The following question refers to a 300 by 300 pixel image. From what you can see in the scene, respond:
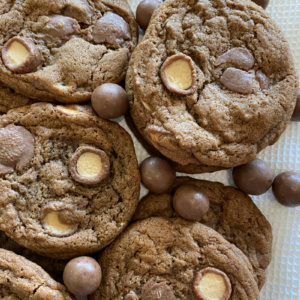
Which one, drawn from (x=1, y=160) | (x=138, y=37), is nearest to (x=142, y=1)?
(x=138, y=37)

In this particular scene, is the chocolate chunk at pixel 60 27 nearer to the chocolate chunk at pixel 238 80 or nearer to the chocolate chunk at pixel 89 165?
the chocolate chunk at pixel 89 165

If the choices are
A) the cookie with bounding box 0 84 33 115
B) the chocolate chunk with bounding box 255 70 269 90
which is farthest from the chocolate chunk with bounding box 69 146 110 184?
the chocolate chunk with bounding box 255 70 269 90

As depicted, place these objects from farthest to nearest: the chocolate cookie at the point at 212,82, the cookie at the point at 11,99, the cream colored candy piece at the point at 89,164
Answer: the cookie at the point at 11,99 < the cream colored candy piece at the point at 89,164 < the chocolate cookie at the point at 212,82

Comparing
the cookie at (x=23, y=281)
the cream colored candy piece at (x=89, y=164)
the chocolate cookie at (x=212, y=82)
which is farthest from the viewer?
the cream colored candy piece at (x=89, y=164)

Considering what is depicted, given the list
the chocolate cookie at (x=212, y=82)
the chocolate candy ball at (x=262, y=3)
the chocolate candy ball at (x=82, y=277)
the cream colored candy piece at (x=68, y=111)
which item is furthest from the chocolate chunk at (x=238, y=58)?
the chocolate candy ball at (x=82, y=277)

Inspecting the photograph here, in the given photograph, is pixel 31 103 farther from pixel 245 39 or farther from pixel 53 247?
pixel 245 39

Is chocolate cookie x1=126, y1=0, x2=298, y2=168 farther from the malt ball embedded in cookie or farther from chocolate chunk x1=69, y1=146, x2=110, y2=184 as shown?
the malt ball embedded in cookie

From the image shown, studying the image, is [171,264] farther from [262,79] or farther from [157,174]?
[262,79]

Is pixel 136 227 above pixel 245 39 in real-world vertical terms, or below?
below

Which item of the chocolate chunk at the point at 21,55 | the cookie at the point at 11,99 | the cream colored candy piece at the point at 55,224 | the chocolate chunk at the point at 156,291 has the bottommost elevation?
the chocolate chunk at the point at 156,291
